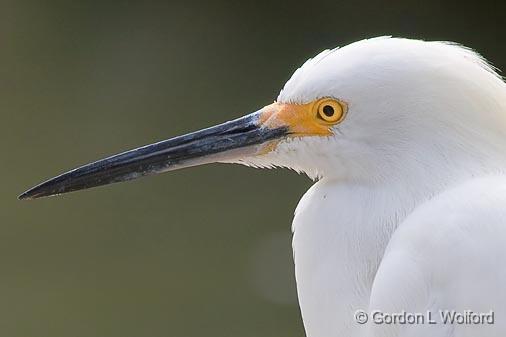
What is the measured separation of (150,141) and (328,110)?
306cm

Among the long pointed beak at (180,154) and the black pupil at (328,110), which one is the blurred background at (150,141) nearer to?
the long pointed beak at (180,154)

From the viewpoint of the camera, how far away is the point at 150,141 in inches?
171

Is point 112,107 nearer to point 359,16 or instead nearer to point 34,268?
point 34,268

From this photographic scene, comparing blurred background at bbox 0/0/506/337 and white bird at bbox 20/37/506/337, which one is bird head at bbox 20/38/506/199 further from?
blurred background at bbox 0/0/506/337

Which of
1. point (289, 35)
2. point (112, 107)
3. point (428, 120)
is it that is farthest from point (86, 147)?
point (428, 120)

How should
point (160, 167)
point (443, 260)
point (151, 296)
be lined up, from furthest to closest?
1. point (151, 296)
2. point (160, 167)
3. point (443, 260)

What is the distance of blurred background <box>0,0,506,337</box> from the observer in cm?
342

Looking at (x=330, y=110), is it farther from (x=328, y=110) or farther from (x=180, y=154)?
(x=180, y=154)

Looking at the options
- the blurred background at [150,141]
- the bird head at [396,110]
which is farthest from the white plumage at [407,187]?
the blurred background at [150,141]

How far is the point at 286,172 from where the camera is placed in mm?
4156

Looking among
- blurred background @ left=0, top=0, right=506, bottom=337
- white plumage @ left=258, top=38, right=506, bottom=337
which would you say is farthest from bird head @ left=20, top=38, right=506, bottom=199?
blurred background @ left=0, top=0, right=506, bottom=337

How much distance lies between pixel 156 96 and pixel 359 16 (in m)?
1.44

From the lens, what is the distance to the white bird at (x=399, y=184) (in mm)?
1225

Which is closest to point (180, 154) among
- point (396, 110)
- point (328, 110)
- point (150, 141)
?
point (328, 110)
